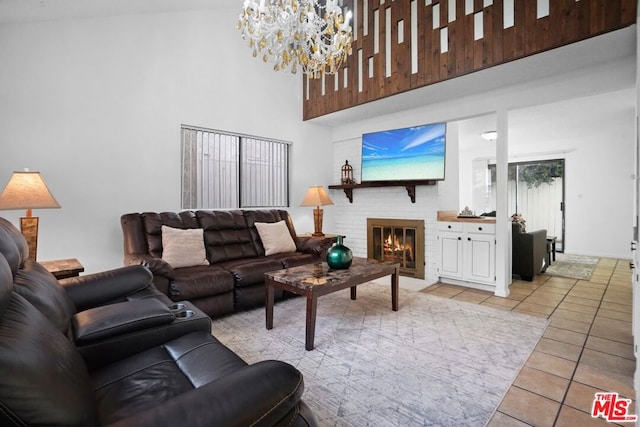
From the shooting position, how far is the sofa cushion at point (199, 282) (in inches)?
107

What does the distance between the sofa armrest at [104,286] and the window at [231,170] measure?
207cm

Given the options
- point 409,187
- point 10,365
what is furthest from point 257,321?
point 409,187

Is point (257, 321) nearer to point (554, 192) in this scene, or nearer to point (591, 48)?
point (591, 48)

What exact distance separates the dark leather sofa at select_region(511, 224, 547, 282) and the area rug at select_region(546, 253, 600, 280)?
0.62 meters

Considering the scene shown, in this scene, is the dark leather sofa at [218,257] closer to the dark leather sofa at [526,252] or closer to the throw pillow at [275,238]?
the throw pillow at [275,238]

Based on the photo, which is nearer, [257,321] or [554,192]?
[257,321]

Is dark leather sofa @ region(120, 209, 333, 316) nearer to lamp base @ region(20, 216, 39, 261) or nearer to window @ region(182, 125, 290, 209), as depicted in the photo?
window @ region(182, 125, 290, 209)

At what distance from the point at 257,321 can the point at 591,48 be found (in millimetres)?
3928

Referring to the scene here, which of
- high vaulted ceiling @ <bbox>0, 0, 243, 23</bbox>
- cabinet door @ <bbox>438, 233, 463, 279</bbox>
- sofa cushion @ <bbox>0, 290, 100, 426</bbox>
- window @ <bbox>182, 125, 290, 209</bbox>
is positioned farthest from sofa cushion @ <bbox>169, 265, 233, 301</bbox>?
cabinet door @ <bbox>438, 233, 463, 279</bbox>

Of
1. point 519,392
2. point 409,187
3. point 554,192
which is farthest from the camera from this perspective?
point 554,192

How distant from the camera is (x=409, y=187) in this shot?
463cm

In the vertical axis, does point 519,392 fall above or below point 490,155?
below

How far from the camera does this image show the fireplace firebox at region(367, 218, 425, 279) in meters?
4.67

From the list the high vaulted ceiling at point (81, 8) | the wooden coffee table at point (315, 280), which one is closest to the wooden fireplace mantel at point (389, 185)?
the wooden coffee table at point (315, 280)
